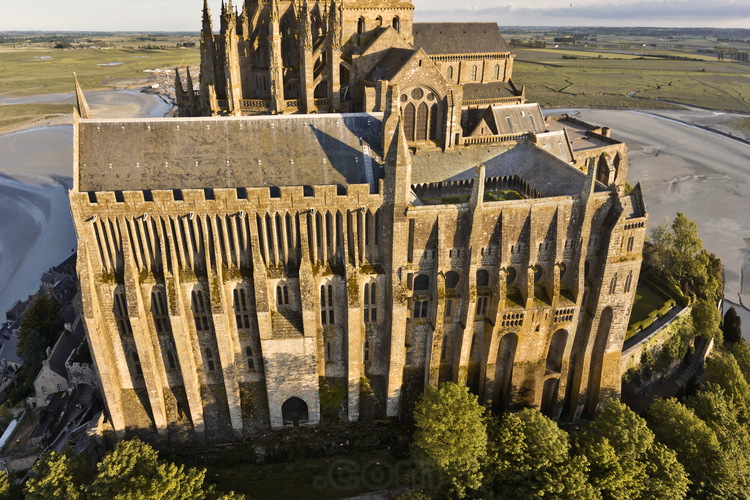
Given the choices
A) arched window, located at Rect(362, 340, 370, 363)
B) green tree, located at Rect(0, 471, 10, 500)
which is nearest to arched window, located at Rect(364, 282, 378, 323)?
arched window, located at Rect(362, 340, 370, 363)

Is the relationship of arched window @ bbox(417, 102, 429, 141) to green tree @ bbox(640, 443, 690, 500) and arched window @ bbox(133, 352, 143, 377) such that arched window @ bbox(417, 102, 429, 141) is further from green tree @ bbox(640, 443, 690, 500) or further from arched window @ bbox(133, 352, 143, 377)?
green tree @ bbox(640, 443, 690, 500)

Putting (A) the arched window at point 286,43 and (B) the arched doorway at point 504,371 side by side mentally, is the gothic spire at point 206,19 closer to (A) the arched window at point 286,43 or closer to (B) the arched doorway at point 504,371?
(A) the arched window at point 286,43

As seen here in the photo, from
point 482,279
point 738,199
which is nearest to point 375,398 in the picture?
point 482,279

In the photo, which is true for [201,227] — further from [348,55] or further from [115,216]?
[348,55]

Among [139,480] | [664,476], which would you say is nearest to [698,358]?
[664,476]

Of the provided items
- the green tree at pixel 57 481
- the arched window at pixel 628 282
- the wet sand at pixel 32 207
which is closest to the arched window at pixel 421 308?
the arched window at pixel 628 282

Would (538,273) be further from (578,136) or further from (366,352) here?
(578,136)

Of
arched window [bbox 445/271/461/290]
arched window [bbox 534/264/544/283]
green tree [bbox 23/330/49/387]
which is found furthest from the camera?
green tree [bbox 23/330/49/387]
